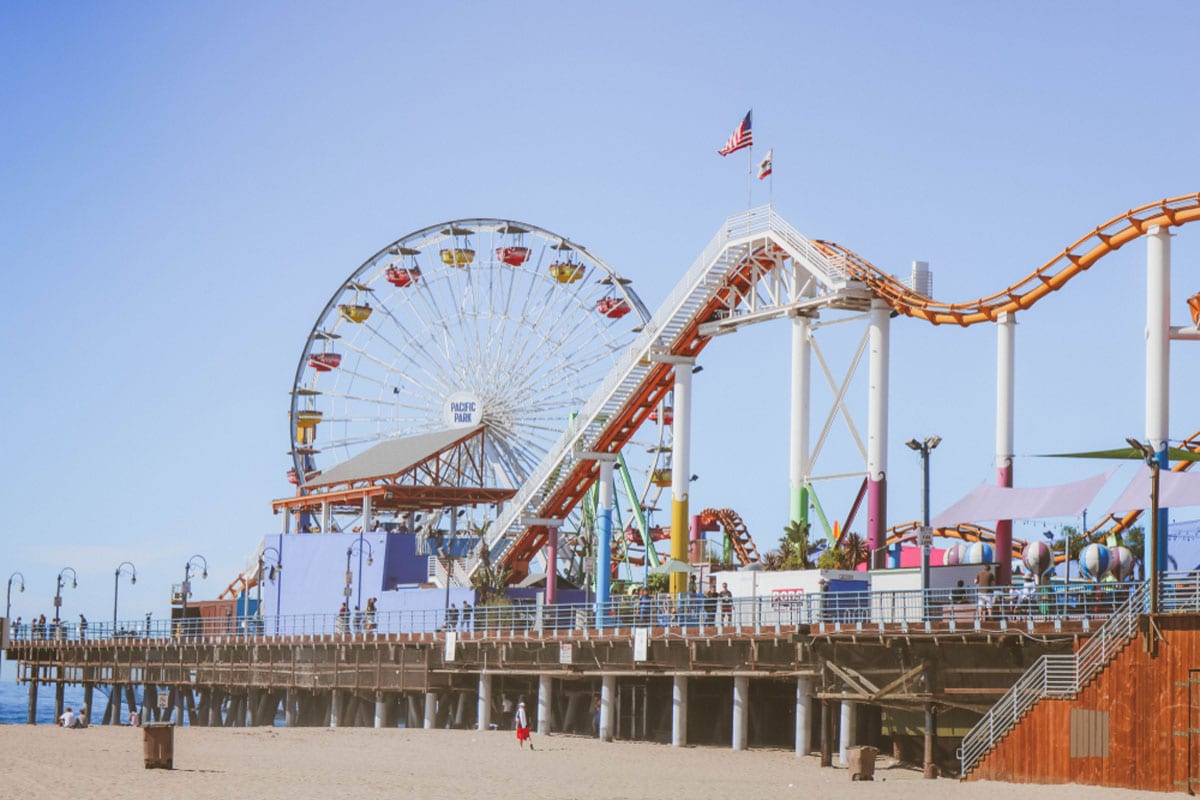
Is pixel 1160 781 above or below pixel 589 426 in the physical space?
below

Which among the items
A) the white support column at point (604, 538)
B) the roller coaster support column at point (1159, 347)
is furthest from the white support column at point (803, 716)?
the white support column at point (604, 538)

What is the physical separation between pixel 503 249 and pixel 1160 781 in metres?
49.1

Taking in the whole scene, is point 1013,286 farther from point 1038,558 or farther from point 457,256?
point 457,256

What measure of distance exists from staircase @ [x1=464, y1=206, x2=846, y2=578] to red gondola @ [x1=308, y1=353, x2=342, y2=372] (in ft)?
49.0

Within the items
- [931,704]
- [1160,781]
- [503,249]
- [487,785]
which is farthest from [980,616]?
[503,249]

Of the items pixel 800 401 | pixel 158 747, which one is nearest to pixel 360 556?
pixel 800 401

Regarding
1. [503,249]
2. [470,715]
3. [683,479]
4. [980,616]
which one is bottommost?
[470,715]

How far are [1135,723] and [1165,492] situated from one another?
9.31 m

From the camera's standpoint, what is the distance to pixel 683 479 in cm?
5966

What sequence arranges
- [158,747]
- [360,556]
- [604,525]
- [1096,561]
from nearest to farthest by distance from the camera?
[158,747], [1096,561], [604,525], [360,556]

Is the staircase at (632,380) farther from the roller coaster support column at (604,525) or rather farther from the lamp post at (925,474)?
the lamp post at (925,474)

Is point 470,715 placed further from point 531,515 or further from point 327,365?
point 327,365

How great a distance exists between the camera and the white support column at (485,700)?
54719 mm

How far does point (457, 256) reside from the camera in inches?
3081
